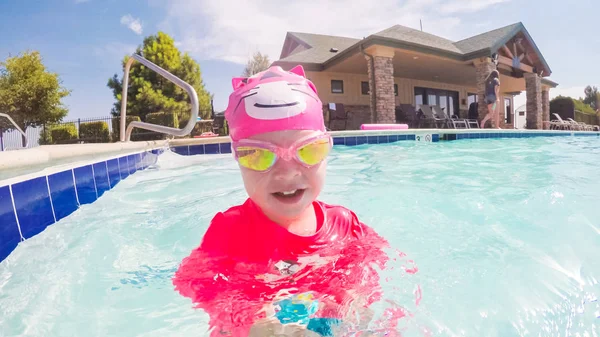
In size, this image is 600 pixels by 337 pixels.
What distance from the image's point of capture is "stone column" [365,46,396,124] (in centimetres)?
1512

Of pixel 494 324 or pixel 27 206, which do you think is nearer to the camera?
pixel 494 324

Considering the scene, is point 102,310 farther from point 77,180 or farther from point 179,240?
point 77,180

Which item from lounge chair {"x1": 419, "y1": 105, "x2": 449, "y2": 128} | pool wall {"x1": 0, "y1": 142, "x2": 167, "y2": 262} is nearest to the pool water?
pool wall {"x1": 0, "y1": 142, "x2": 167, "y2": 262}

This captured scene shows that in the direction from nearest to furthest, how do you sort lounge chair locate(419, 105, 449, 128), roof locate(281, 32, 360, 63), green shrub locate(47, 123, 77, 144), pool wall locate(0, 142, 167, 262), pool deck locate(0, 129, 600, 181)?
pool wall locate(0, 142, 167, 262) → pool deck locate(0, 129, 600, 181) → lounge chair locate(419, 105, 449, 128) → roof locate(281, 32, 360, 63) → green shrub locate(47, 123, 77, 144)

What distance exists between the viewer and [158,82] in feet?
82.7

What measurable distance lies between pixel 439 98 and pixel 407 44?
1120 centimetres

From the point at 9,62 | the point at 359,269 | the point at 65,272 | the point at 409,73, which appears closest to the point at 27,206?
the point at 65,272

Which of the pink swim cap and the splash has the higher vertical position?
the pink swim cap

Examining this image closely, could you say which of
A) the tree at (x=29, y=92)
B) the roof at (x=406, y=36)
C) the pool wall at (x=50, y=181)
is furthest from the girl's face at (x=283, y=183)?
the tree at (x=29, y=92)

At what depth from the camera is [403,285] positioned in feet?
5.95

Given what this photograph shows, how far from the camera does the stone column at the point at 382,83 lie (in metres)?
15.1

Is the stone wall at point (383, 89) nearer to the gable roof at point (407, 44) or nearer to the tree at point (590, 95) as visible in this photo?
the gable roof at point (407, 44)

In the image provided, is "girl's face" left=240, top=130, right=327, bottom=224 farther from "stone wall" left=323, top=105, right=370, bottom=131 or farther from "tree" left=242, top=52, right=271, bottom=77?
"tree" left=242, top=52, right=271, bottom=77

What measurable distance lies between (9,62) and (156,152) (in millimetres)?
21486
